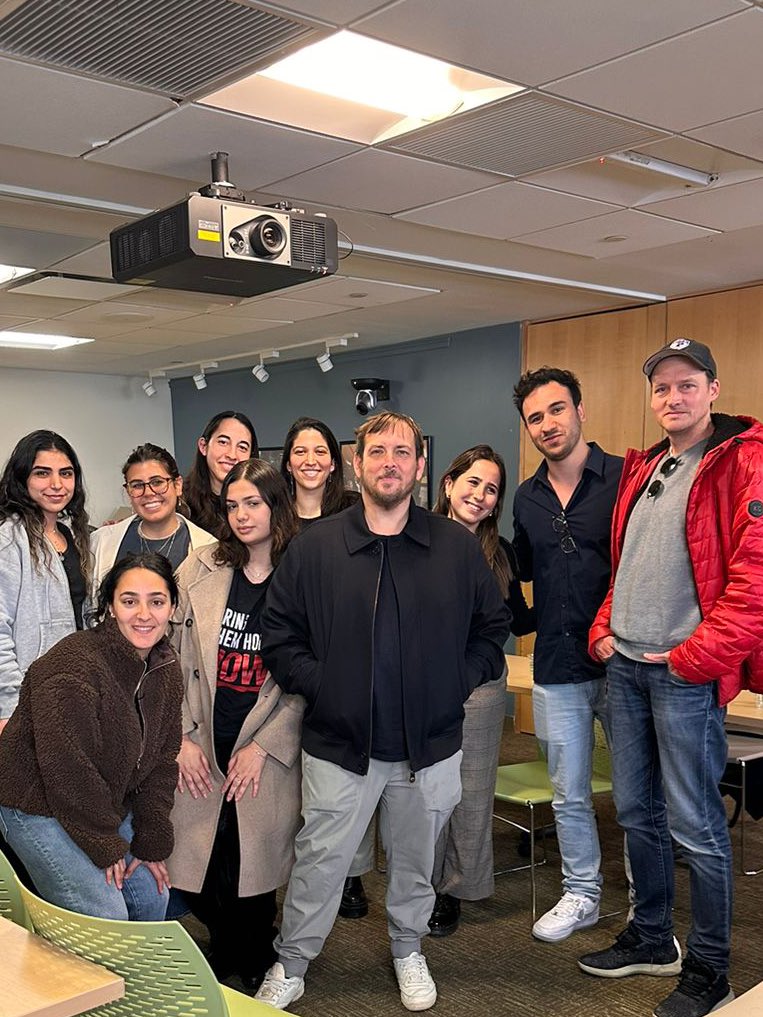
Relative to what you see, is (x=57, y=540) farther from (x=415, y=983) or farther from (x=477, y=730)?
(x=415, y=983)

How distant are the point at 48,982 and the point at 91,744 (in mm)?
655

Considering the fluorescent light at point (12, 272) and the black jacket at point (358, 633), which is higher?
the fluorescent light at point (12, 272)

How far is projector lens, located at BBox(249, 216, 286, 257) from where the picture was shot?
10.5 feet

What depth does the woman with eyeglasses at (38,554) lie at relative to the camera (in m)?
3.03

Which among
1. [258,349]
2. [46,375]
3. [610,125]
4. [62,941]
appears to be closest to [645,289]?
[610,125]

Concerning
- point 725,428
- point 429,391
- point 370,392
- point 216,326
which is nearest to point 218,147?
point 725,428

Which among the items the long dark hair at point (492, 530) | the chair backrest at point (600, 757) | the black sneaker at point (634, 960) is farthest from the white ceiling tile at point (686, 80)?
the black sneaker at point (634, 960)

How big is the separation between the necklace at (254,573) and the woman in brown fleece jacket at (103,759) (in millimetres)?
423

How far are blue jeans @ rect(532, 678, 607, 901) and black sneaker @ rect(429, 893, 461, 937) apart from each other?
1.32ft

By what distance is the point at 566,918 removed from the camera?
3.24 m

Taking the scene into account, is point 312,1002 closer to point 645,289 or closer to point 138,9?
point 138,9

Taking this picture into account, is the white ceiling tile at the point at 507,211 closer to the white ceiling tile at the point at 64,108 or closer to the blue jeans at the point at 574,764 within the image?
the white ceiling tile at the point at 64,108

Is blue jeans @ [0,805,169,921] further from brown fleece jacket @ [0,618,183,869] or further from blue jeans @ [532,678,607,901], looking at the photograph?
blue jeans @ [532,678,607,901]

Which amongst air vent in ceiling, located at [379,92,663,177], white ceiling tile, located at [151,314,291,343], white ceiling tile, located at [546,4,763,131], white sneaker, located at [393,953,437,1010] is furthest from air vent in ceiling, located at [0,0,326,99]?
white ceiling tile, located at [151,314,291,343]
